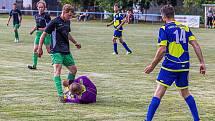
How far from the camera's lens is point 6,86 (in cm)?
1276

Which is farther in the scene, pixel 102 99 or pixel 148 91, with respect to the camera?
pixel 148 91

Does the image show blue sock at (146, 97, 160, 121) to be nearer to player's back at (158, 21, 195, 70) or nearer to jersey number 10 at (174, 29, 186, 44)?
player's back at (158, 21, 195, 70)

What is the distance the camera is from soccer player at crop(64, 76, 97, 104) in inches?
416

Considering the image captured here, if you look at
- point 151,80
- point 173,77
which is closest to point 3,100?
point 173,77

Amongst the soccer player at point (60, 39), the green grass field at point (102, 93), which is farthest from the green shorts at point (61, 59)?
the green grass field at point (102, 93)

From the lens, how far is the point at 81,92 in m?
10.6

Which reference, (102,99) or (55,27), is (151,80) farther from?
(55,27)

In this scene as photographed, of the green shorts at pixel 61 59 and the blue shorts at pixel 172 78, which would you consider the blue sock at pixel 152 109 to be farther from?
the green shorts at pixel 61 59

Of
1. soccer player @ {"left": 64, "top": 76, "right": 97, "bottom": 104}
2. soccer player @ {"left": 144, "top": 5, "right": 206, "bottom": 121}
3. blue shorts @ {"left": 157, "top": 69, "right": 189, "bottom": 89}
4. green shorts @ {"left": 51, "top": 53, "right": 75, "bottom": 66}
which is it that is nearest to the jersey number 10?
soccer player @ {"left": 144, "top": 5, "right": 206, "bottom": 121}

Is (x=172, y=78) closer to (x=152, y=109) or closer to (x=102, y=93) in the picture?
(x=152, y=109)

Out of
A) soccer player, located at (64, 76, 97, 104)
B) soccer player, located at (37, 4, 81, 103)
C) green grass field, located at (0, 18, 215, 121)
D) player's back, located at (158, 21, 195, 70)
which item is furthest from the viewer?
soccer player, located at (37, 4, 81, 103)

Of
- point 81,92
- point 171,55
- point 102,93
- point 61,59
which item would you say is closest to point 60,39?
point 61,59

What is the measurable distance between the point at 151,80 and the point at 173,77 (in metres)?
6.05

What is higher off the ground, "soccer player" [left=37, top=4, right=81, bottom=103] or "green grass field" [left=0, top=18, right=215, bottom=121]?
"soccer player" [left=37, top=4, right=81, bottom=103]
